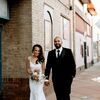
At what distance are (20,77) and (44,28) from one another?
256 centimetres

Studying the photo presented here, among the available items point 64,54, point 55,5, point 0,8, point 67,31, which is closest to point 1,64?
point 0,8

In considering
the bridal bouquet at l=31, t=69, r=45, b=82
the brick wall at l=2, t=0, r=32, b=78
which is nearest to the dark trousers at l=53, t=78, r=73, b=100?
the bridal bouquet at l=31, t=69, r=45, b=82

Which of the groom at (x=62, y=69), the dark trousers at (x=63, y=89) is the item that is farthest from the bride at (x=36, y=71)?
the dark trousers at (x=63, y=89)

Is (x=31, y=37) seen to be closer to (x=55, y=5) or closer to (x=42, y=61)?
(x=42, y=61)

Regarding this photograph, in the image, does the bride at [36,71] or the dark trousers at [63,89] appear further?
the dark trousers at [63,89]

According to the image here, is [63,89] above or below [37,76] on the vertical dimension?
below

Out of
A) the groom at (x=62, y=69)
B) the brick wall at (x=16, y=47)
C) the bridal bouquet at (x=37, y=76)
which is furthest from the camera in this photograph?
the brick wall at (x=16, y=47)

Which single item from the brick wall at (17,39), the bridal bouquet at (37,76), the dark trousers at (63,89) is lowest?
the dark trousers at (63,89)

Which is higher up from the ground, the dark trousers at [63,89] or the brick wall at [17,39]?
the brick wall at [17,39]

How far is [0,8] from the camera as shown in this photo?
1251 centimetres

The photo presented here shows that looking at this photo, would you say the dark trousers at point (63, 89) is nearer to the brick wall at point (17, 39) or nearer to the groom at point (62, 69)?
the groom at point (62, 69)

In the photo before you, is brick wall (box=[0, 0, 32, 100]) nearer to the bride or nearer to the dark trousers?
the dark trousers

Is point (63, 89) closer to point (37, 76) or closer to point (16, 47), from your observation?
point (37, 76)

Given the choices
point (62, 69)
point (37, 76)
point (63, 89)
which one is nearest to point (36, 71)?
point (37, 76)
